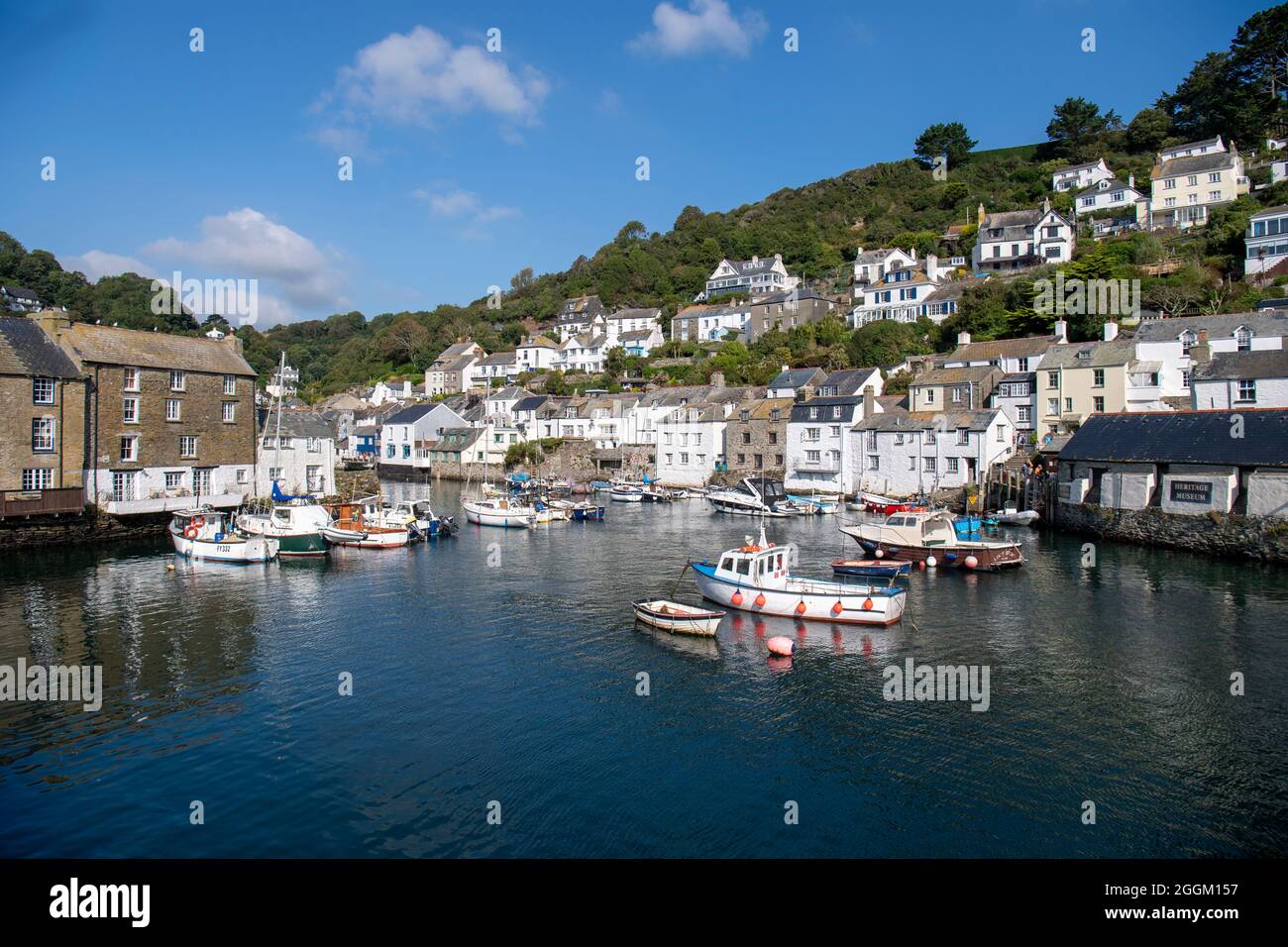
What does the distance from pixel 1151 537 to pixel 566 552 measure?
1192 inches

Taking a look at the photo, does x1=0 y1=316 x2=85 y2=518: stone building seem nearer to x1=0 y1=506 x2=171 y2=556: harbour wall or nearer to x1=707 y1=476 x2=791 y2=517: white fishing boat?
x1=0 y1=506 x2=171 y2=556: harbour wall

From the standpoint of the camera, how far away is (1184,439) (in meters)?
41.2

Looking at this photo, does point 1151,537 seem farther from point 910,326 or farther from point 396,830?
point 910,326

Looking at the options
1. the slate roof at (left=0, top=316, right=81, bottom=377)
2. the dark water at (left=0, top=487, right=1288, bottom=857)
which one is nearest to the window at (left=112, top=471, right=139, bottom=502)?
the slate roof at (left=0, top=316, right=81, bottom=377)

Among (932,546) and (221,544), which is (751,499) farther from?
(221,544)

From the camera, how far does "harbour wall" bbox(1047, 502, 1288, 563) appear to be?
36.2 meters

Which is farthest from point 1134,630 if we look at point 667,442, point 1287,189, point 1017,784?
point 1287,189

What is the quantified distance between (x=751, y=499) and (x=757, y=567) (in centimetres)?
3100

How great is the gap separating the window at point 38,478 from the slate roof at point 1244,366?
6435 cm

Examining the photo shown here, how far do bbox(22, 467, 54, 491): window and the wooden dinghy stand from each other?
3359cm

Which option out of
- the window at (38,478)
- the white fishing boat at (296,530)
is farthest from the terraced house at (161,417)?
the white fishing boat at (296,530)

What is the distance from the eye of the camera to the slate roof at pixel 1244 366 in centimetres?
4568

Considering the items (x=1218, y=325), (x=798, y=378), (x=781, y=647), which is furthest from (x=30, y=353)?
(x=1218, y=325)

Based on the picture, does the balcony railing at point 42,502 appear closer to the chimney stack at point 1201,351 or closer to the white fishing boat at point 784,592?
the white fishing boat at point 784,592
